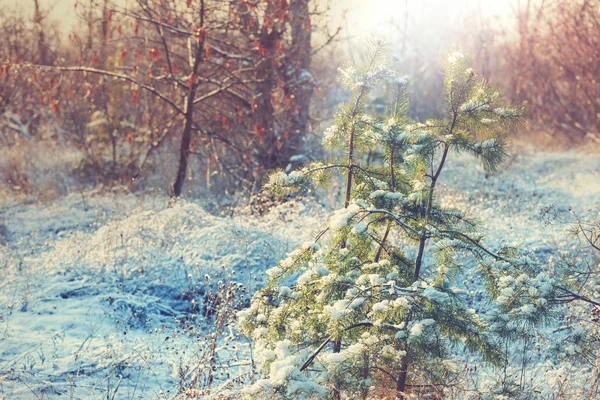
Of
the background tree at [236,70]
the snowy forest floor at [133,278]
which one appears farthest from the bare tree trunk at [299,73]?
the snowy forest floor at [133,278]

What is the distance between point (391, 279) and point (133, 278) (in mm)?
3985

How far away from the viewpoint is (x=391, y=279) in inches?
111

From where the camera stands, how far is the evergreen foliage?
259cm

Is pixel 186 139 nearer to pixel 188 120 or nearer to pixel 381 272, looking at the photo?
pixel 188 120

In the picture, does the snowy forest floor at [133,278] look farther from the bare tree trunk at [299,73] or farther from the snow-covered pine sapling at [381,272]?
the bare tree trunk at [299,73]

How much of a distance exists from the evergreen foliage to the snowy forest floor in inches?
17.0

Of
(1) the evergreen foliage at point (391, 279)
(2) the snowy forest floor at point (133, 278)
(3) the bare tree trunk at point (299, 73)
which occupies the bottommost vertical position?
(2) the snowy forest floor at point (133, 278)

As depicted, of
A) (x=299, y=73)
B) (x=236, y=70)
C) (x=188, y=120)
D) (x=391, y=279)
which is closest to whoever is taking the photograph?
(x=391, y=279)

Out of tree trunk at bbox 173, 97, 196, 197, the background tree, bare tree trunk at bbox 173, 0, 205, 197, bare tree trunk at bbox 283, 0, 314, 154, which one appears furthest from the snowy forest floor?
bare tree trunk at bbox 283, 0, 314, 154

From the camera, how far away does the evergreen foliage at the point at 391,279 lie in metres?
2.59

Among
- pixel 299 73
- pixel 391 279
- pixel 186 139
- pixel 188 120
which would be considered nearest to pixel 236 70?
pixel 299 73

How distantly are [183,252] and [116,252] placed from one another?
2.93ft

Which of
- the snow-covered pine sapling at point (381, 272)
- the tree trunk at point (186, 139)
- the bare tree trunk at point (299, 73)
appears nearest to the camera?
the snow-covered pine sapling at point (381, 272)

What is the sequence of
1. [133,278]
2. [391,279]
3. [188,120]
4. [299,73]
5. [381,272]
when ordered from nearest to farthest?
1. [391,279]
2. [381,272]
3. [133,278]
4. [188,120]
5. [299,73]
